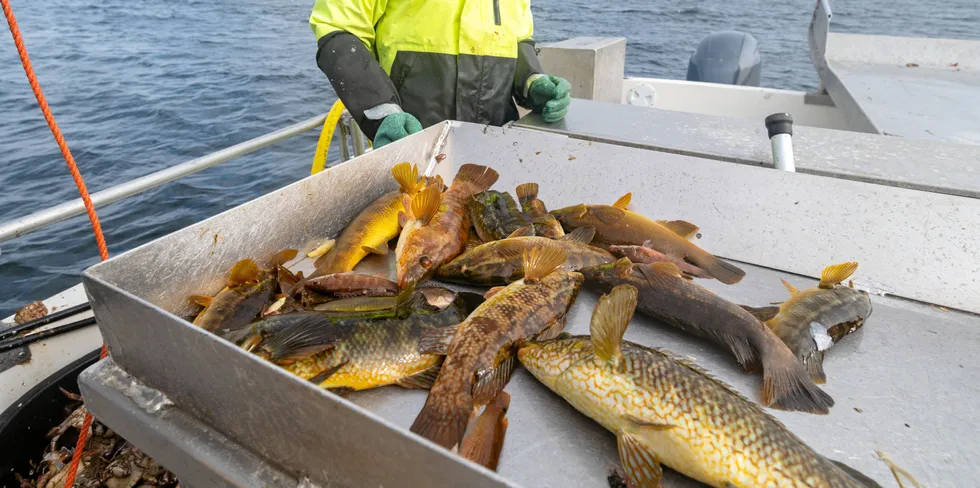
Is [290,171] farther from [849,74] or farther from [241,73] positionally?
[849,74]

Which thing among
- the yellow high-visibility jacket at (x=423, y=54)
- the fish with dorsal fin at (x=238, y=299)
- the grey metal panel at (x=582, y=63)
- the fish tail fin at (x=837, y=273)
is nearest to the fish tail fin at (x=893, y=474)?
the fish tail fin at (x=837, y=273)

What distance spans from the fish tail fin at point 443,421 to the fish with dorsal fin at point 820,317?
3.60ft

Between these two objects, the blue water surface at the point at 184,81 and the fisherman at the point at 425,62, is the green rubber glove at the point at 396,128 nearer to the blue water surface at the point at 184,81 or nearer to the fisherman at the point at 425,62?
the fisherman at the point at 425,62

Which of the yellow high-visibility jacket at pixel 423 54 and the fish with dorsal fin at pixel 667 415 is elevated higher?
the yellow high-visibility jacket at pixel 423 54

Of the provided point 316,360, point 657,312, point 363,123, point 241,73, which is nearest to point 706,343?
point 657,312

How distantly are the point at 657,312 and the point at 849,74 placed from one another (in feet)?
15.6

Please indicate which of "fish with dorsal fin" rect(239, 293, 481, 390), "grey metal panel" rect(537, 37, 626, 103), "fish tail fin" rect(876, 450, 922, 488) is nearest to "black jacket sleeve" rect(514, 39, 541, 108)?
"grey metal panel" rect(537, 37, 626, 103)

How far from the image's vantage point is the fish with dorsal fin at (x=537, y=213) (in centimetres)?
234

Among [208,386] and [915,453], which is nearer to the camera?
[208,386]

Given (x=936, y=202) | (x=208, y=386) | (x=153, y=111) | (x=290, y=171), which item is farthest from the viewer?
(x=153, y=111)

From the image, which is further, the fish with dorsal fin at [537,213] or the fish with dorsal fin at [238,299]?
the fish with dorsal fin at [537,213]

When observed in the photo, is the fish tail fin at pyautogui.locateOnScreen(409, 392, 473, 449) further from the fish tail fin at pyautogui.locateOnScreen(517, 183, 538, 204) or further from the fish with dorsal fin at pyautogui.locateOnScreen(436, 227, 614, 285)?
the fish tail fin at pyautogui.locateOnScreen(517, 183, 538, 204)

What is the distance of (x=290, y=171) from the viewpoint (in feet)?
35.2

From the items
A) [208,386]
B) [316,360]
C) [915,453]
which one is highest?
[208,386]
